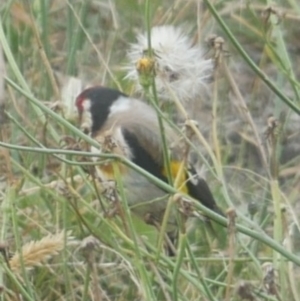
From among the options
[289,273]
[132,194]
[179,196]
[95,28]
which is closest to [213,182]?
[132,194]

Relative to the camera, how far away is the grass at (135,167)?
1.82 meters

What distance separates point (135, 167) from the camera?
5.52ft

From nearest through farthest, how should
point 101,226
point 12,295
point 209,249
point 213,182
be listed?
point 12,295
point 101,226
point 209,249
point 213,182

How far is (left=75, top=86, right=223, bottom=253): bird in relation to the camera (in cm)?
267

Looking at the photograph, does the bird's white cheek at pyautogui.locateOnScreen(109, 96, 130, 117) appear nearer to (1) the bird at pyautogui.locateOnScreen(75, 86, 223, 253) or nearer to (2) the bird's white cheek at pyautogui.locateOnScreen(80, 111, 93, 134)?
(1) the bird at pyautogui.locateOnScreen(75, 86, 223, 253)

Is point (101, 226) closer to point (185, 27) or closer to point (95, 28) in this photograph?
point (185, 27)

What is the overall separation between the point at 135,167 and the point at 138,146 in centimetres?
112

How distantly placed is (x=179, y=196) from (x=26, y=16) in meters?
1.70

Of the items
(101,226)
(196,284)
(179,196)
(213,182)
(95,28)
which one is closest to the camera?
(179,196)

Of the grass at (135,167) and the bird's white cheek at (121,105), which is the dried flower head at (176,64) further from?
the bird's white cheek at (121,105)

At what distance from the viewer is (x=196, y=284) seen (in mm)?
1886

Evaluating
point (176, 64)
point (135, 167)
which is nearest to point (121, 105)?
point (176, 64)

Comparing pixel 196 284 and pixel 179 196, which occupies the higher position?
pixel 179 196

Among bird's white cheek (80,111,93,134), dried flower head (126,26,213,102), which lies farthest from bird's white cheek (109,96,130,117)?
dried flower head (126,26,213,102)
